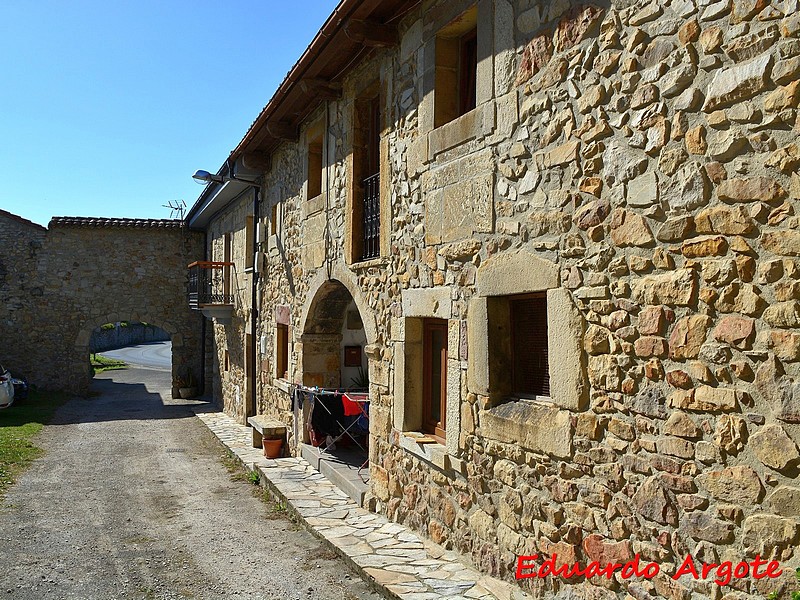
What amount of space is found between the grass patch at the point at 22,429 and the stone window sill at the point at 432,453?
508 centimetres

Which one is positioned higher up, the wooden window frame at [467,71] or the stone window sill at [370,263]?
the wooden window frame at [467,71]

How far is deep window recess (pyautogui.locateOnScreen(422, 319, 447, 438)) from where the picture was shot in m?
5.55

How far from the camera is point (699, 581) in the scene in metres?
2.93

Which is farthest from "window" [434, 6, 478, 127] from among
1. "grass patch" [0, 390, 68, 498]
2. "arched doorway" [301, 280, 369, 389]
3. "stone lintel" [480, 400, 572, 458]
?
"grass patch" [0, 390, 68, 498]

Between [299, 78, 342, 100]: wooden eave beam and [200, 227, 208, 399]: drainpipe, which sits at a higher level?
[299, 78, 342, 100]: wooden eave beam

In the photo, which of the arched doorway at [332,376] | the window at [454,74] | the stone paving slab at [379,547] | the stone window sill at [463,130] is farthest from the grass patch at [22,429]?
the window at [454,74]

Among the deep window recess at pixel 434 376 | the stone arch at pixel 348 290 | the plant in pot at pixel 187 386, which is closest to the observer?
the deep window recess at pixel 434 376

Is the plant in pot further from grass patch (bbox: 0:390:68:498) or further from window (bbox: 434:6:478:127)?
window (bbox: 434:6:478:127)

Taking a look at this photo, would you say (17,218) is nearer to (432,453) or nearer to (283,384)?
(283,384)

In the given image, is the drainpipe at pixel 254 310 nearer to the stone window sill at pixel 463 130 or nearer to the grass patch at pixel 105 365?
the stone window sill at pixel 463 130

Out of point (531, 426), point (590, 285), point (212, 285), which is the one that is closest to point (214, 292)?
point (212, 285)

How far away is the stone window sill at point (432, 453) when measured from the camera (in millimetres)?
4891

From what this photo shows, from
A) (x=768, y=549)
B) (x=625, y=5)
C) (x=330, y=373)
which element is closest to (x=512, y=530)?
(x=768, y=549)

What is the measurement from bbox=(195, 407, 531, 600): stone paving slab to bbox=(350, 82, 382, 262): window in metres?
2.65
